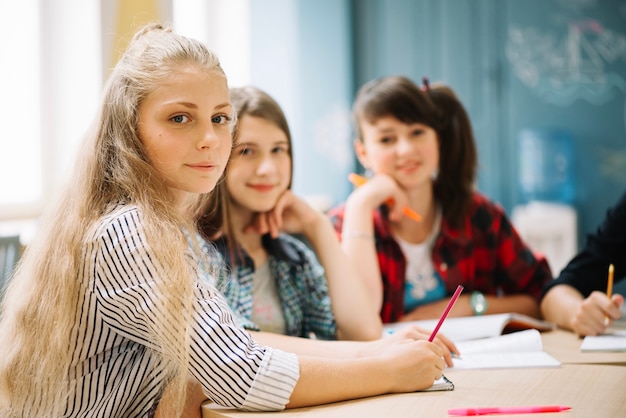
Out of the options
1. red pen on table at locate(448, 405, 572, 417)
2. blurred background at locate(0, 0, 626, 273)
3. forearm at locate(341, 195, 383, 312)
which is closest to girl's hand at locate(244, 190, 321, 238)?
forearm at locate(341, 195, 383, 312)

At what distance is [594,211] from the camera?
143 inches

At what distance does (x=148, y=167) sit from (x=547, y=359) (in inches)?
29.9

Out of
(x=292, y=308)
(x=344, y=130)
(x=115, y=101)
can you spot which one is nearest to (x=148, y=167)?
(x=115, y=101)

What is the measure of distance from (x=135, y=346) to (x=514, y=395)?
0.57 m

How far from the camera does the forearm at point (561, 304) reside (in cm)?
168

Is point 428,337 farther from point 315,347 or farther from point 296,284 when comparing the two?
point 296,284

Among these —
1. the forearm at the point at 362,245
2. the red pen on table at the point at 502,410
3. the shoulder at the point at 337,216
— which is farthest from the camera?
the shoulder at the point at 337,216

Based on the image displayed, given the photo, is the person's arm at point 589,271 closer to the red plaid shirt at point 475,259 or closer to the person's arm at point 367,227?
the red plaid shirt at point 475,259

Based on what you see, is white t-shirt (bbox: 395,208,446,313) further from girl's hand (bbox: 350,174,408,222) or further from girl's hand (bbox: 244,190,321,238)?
girl's hand (bbox: 244,190,321,238)

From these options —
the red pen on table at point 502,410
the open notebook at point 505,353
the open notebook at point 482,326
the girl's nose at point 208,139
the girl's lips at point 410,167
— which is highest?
the girl's nose at point 208,139

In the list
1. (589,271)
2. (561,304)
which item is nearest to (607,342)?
(561,304)

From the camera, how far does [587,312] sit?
1599 millimetres

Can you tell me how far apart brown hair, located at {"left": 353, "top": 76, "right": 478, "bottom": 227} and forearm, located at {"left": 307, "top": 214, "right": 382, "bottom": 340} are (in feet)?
1.34

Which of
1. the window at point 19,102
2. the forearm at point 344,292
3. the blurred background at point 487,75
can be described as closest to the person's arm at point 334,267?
the forearm at point 344,292
